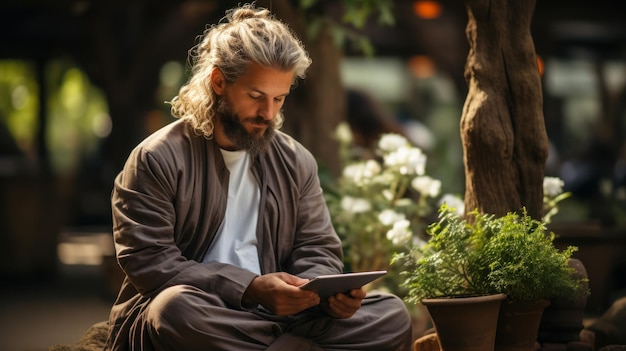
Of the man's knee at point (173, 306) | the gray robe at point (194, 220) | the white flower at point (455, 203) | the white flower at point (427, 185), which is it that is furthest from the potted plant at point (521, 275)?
the white flower at point (427, 185)

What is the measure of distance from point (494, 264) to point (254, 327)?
2.83 ft

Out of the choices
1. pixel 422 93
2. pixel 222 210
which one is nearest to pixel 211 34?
pixel 222 210

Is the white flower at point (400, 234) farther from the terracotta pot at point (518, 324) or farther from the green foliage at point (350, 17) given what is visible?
the green foliage at point (350, 17)

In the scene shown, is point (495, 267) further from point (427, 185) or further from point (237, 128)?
point (427, 185)

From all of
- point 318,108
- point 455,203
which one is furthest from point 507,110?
point 318,108

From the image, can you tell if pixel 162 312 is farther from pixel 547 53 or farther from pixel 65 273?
pixel 547 53

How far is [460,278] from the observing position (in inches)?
163

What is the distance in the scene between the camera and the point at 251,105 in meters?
4.10

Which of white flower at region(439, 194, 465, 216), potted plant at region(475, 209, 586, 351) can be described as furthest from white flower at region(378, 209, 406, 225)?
potted plant at region(475, 209, 586, 351)

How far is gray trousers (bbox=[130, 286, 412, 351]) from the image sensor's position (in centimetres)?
376

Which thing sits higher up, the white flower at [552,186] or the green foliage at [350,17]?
the green foliage at [350,17]

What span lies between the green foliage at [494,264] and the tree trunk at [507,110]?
12.8 inches

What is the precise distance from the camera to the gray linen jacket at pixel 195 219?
3.92m

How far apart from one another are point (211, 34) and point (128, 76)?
26.0 feet
